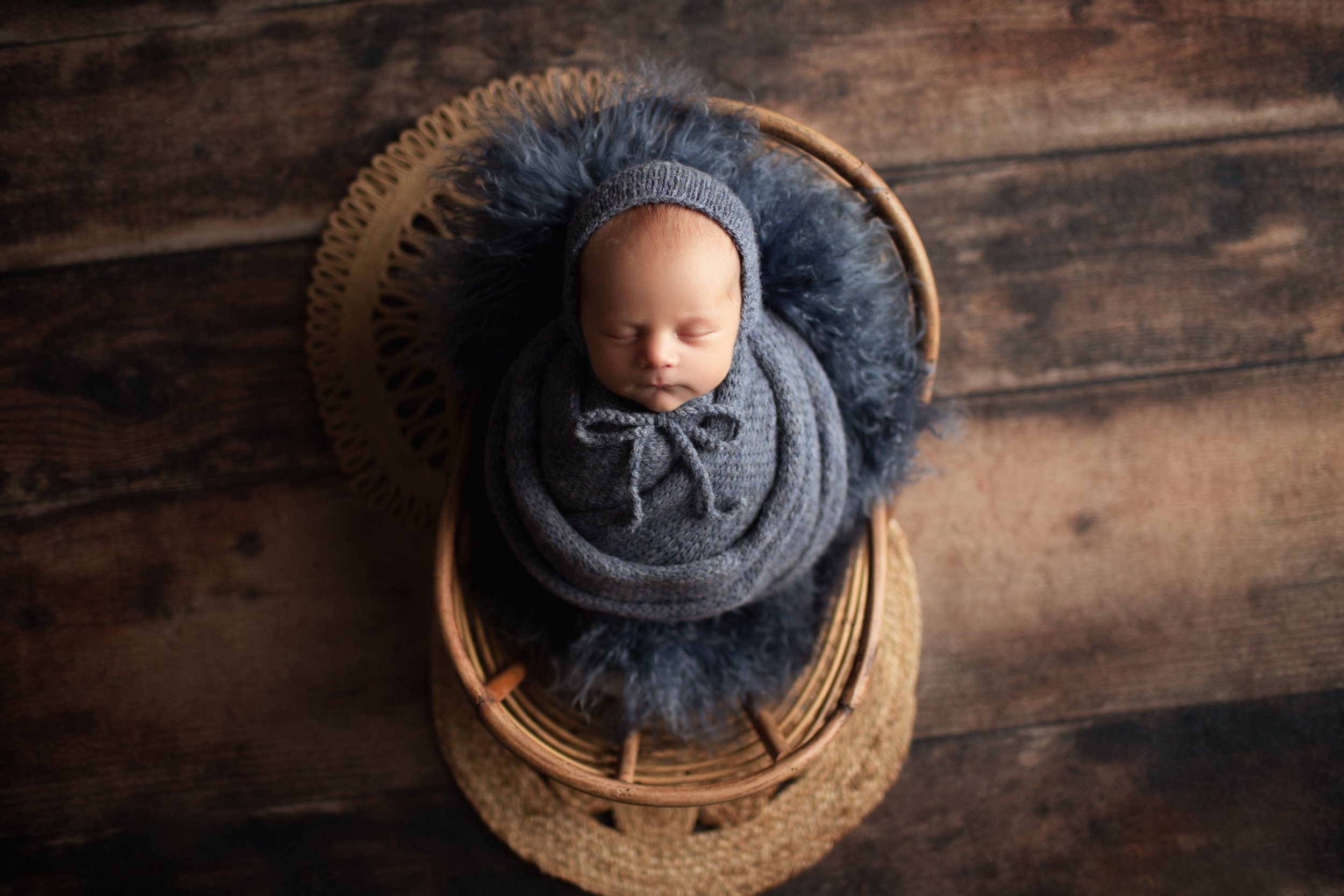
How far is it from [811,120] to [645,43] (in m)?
0.27

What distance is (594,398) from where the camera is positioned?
31.4 inches

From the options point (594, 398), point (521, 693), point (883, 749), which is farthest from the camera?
point (883, 749)

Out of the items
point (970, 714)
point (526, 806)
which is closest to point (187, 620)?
point (526, 806)

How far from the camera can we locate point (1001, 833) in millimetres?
1177

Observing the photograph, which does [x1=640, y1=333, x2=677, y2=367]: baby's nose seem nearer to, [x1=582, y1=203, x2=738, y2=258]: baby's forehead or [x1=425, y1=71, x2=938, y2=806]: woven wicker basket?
[x1=582, y1=203, x2=738, y2=258]: baby's forehead

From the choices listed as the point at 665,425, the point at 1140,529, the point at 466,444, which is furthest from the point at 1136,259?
the point at 466,444

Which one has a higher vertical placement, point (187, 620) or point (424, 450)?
point (424, 450)

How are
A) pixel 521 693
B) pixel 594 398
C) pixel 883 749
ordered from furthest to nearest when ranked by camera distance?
1. pixel 883 749
2. pixel 521 693
3. pixel 594 398

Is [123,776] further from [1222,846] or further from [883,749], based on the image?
[1222,846]

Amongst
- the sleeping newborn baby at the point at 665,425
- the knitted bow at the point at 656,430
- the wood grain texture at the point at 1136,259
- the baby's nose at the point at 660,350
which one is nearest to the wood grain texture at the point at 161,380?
the sleeping newborn baby at the point at 665,425

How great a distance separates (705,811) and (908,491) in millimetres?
541

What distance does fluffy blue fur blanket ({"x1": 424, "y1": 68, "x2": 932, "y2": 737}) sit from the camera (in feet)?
2.74

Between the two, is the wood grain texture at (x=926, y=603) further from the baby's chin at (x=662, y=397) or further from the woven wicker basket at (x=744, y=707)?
the baby's chin at (x=662, y=397)

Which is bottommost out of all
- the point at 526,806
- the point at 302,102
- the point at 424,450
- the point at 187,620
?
the point at 526,806
